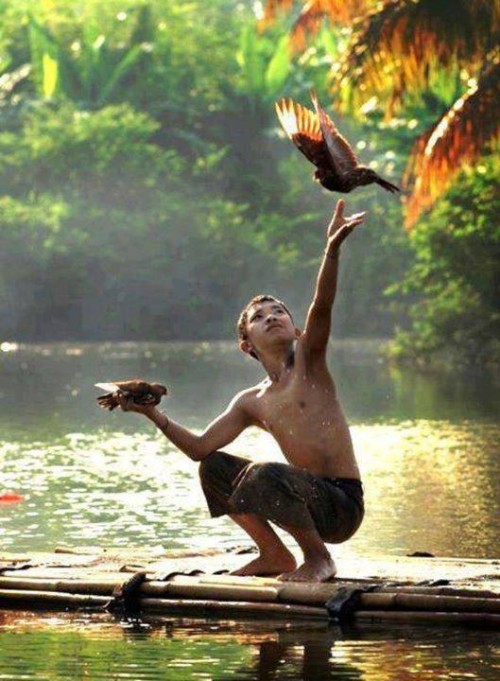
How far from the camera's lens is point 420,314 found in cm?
3519

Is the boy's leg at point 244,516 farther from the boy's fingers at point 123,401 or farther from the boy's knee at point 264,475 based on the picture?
the boy's fingers at point 123,401

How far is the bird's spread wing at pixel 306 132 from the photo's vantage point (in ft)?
28.9

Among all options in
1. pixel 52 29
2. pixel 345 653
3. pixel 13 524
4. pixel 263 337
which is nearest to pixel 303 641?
pixel 345 653

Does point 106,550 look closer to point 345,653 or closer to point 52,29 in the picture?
point 345,653

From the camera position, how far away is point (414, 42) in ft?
67.8

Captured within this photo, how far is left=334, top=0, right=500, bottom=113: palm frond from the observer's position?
20.4 meters

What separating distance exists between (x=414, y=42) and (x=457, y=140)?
0.96m

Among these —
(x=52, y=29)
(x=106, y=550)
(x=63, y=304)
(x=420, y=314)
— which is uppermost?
(x=52, y=29)

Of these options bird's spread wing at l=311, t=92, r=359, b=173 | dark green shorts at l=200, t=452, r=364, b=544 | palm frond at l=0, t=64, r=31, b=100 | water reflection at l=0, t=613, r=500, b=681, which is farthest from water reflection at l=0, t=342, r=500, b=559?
palm frond at l=0, t=64, r=31, b=100

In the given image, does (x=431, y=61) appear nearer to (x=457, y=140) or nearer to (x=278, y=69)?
(x=457, y=140)

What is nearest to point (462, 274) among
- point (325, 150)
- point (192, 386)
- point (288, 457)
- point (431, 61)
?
point (192, 386)

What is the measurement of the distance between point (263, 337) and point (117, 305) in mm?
36195

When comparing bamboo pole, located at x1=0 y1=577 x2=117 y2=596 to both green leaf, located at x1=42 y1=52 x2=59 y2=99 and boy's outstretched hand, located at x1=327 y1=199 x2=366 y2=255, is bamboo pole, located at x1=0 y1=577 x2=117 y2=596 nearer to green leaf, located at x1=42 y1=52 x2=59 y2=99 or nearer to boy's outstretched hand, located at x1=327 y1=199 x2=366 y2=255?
boy's outstretched hand, located at x1=327 y1=199 x2=366 y2=255

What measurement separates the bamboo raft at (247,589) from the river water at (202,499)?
79mm
